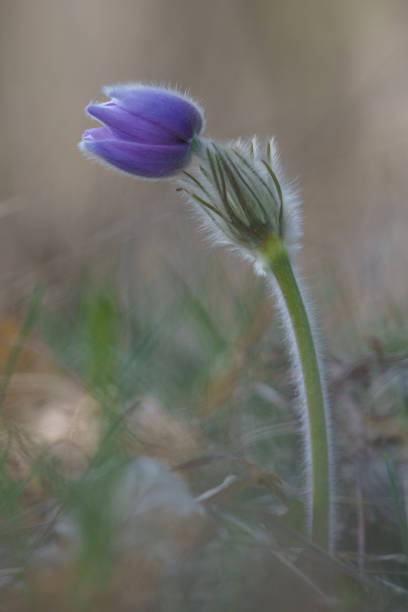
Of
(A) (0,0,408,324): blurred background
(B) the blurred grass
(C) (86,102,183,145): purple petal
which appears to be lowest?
(B) the blurred grass

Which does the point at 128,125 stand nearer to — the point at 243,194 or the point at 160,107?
the point at 160,107

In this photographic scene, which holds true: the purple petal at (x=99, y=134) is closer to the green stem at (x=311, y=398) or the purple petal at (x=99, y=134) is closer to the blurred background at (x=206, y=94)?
the green stem at (x=311, y=398)

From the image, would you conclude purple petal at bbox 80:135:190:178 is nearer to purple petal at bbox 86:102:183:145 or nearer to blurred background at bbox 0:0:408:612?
purple petal at bbox 86:102:183:145

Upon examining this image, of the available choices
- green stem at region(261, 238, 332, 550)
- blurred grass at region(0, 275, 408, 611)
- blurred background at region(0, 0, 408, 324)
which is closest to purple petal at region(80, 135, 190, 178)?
green stem at region(261, 238, 332, 550)

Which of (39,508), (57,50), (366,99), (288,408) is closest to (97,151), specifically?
(39,508)

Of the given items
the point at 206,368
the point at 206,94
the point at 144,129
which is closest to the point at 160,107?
the point at 144,129

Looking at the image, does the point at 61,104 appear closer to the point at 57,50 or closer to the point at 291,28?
the point at 57,50

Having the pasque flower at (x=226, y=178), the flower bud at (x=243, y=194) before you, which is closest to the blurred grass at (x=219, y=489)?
the pasque flower at (x=226, y=178)

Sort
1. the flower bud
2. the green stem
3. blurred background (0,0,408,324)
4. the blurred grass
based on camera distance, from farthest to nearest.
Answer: blurred background (0,0,408,324)
the flower bud
the green stem
the blurred grass
